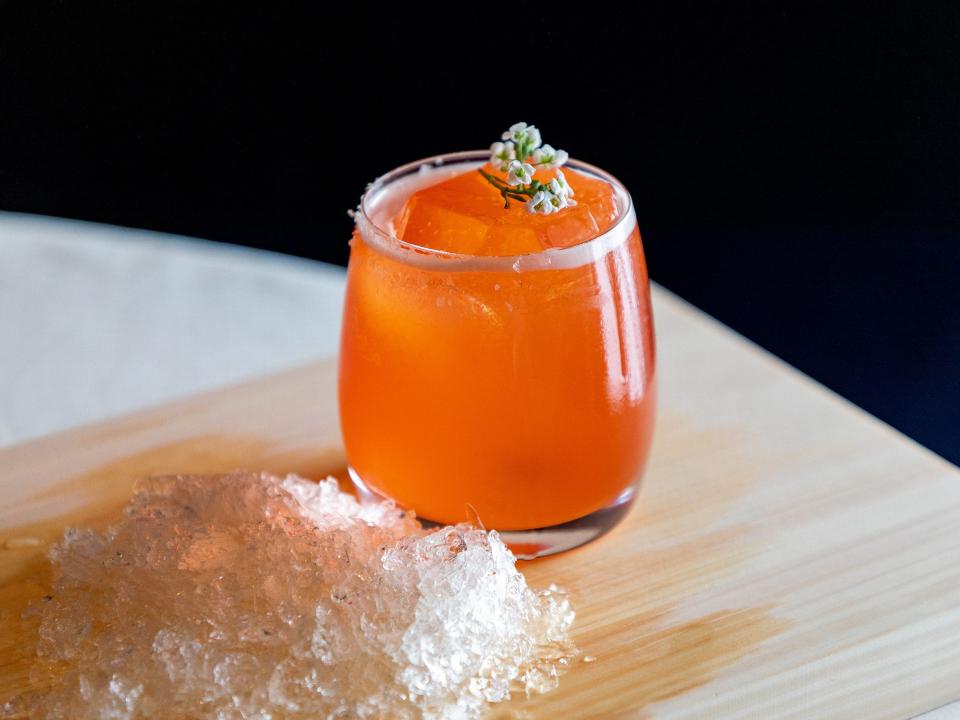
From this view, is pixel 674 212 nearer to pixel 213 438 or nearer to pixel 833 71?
pixel 833 71

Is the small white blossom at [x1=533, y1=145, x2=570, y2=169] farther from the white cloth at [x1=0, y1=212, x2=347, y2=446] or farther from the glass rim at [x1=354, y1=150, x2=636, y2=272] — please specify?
the white cloth at [x1=0, y1=212, x2=347, y2=446]

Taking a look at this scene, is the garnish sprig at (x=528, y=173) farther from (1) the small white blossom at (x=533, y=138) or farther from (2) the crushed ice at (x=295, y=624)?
(2) the crushed ice at (x=295, y=624)

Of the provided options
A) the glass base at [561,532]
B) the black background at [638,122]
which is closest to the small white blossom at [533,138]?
the glass base at [561,532]

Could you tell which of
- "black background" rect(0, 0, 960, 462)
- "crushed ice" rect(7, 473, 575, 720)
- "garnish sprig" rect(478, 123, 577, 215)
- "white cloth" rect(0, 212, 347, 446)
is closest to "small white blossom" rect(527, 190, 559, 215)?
"garnish sprig" rect(478, 123, 577, 215)

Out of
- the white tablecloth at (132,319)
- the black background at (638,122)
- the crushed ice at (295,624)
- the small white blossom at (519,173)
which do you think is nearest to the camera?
the crushed ice at (295,624)

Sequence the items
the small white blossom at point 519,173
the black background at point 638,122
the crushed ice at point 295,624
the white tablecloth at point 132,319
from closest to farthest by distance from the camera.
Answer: the crushed ice at point 295,624
the small white blossom at point 519,173
the white tablecloth at point 132,319
the black background at point 638,122

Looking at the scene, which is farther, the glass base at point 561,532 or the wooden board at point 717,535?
the glass base at point 561,532

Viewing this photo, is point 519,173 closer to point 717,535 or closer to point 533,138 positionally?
point 533,138
